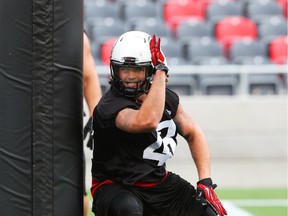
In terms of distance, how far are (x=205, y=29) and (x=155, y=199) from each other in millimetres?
8542

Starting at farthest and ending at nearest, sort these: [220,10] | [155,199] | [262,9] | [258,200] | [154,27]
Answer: [262,9] → [220,10] → [154,27] → [258,200] → [155,199]

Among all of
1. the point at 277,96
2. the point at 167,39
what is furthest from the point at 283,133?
the point at 167,39

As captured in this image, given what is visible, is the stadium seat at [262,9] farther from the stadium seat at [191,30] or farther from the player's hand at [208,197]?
the player's hand at [208,197]

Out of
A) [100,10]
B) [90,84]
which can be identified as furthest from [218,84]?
[90,84]

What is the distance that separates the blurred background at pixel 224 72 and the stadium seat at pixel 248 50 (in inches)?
0.6

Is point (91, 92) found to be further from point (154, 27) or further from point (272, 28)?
point (272, 28)

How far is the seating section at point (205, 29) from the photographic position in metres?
12.6

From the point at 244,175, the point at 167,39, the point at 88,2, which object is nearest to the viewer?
the point at 244,175

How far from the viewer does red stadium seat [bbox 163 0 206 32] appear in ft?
47.1

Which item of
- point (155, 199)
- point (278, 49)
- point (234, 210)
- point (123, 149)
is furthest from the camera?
point (278, 49)

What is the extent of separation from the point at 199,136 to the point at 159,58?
2.22 ft

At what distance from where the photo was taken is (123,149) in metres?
5.29

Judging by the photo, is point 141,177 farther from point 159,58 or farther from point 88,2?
point 88,2

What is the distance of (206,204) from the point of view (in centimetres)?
538
